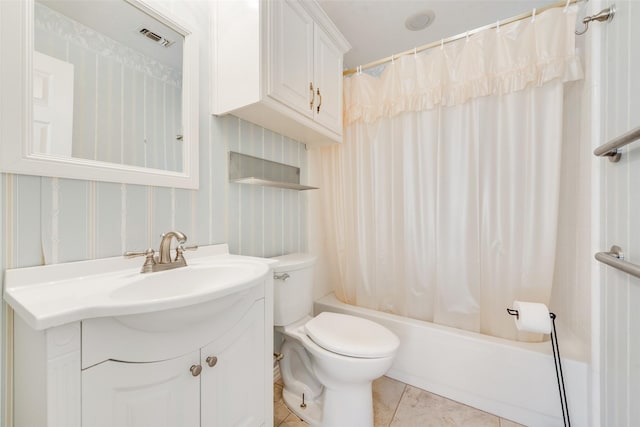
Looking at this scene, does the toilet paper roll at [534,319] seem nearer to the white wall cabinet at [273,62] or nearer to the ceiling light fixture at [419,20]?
the white wall cabinet at [273,62]

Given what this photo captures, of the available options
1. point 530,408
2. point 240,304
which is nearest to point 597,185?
point 530,408

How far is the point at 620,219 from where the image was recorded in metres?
0.77

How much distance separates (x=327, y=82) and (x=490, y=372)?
5.88 ft

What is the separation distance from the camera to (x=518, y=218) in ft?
4.32

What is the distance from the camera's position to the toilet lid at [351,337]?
1.04m

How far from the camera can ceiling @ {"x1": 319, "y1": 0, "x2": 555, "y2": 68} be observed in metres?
1.47

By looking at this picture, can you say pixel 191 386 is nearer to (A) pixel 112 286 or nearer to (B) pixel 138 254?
(A) pixel 112 286

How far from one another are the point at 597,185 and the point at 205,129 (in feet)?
5.29

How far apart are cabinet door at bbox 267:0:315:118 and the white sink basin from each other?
30.9 inches

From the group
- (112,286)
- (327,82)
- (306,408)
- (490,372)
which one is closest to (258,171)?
(327,82)

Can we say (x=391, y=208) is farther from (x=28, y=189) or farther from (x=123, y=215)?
(x=28, y=189)

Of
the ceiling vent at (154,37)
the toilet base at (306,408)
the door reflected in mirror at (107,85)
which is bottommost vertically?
the toilet base at (306,408)

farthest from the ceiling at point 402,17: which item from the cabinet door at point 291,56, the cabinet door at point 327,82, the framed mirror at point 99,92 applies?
the framed mirror at point 99,92

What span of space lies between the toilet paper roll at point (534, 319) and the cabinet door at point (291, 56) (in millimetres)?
1350
